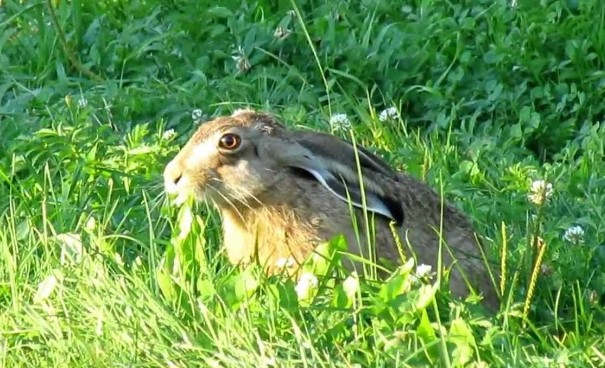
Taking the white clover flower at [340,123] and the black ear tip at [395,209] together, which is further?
the white clover flower at [340,123]

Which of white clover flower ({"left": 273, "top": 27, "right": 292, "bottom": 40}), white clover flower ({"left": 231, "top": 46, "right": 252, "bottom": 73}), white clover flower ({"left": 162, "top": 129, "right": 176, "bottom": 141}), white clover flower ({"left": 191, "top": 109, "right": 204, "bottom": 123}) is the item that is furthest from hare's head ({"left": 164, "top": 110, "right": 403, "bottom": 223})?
white clover flower ({"left": 273, "top": 27, "right": 292, "bottom": 40})

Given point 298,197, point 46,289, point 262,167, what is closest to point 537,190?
point 298,197

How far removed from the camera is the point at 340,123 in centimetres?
626

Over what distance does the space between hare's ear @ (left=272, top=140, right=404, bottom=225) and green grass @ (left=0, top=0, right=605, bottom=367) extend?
0.41m

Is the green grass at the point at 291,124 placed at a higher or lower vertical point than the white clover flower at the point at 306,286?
lower

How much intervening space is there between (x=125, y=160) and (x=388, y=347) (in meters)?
2.07

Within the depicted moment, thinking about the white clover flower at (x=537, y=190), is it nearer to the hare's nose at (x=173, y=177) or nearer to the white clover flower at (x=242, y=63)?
the hare's nose at (x=173, y=177)

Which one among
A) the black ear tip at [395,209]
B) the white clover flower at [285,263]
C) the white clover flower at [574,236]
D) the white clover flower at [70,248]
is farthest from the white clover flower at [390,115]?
the white clover flower at [70,248]

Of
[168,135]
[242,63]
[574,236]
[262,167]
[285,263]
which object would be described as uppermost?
[262,167]

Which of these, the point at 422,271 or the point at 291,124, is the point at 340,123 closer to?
the point at 291,124

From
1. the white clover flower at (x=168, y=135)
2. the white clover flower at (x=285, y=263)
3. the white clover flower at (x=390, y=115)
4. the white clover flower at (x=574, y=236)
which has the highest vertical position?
the white clover flower at (x=285, y=263)

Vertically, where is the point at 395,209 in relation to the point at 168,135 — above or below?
above

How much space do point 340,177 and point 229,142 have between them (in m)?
0.38

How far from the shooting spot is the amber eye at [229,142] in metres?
5.14
